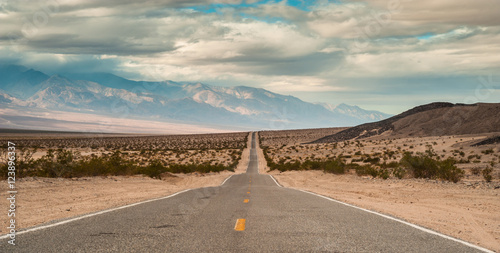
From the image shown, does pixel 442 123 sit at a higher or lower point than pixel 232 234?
higher

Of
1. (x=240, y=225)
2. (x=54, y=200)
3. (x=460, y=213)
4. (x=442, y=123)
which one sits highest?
(x=442, y=123)

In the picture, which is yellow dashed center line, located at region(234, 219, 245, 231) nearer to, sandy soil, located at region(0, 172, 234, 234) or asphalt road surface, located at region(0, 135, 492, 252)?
asphalt road surface, located at region(0, 135, 492, 252)

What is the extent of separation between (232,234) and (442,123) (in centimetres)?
10508

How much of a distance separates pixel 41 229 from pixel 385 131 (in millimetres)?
110840

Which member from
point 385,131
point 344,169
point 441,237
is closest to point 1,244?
point 441,237

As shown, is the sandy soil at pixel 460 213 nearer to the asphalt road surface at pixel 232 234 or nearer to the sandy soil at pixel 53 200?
the asphalt road surface at pixel 232 234

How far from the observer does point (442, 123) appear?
332 ft

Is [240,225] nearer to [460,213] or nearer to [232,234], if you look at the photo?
[232,234]

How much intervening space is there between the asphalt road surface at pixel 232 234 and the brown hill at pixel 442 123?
87202 mm

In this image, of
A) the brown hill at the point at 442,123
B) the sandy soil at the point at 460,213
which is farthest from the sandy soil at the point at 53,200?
the brown hill at the point at 442,123

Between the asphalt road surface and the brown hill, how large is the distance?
8720 centimetres

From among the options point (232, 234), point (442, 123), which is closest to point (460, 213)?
point (232, 234)

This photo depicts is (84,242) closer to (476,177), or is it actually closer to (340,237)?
(340,237)

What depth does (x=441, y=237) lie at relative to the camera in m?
7.76
